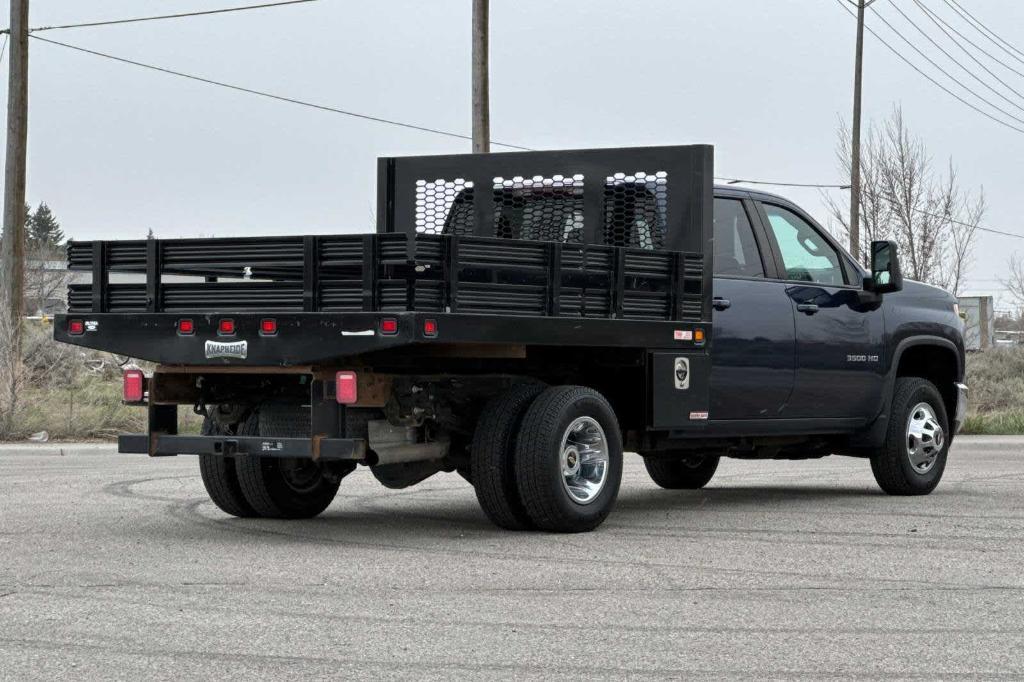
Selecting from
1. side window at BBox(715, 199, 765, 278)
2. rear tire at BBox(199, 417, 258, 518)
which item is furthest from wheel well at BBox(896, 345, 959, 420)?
rear tire at BBox(199, 417, 258, 518)

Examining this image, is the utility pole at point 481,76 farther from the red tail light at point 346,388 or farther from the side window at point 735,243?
the red tail light at point 346,388

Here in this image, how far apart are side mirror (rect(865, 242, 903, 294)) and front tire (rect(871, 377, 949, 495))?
89 cm

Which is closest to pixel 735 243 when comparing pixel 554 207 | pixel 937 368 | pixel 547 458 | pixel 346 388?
pixel 554 207

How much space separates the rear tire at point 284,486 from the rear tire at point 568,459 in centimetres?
169

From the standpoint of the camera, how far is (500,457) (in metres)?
9.15

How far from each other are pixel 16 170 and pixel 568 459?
1700 centimetres

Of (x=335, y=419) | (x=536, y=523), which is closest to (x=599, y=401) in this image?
(x=536, y=523)

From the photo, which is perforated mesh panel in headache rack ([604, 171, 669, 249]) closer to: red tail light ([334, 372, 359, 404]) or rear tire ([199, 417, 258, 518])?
red tail light ([334, 372, 359, 404])

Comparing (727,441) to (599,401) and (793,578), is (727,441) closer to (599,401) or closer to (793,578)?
(599,401)

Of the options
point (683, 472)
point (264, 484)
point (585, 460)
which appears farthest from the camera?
point (683, 472)

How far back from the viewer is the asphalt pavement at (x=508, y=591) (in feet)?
19.1

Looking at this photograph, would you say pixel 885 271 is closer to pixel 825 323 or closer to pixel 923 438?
pixel 825 323

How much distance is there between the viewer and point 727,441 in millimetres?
11133

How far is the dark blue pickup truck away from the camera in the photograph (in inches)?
343
